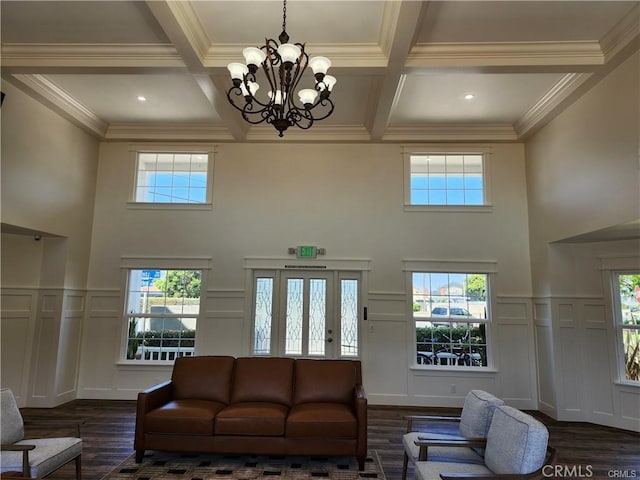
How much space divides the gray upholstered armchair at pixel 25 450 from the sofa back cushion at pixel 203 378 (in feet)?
4.01

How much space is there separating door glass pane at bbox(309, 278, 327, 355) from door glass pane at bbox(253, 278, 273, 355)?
25.2 inches

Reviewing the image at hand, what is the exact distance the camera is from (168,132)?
618 cm

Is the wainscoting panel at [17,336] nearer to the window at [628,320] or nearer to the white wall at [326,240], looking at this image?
the white wall at [326,240]

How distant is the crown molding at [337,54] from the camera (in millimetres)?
4066

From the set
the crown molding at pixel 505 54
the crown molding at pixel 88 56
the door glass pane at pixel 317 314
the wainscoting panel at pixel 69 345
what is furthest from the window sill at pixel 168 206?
the crown molding at pixel 505 54

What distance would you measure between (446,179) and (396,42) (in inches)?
120

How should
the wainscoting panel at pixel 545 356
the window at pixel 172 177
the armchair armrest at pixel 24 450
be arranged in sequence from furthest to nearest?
the window at pixel 172 177 → the wainscoting panel at pixel 545 356 → the armchair armrest at pixel 24 450

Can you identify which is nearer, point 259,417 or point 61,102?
point 259,417

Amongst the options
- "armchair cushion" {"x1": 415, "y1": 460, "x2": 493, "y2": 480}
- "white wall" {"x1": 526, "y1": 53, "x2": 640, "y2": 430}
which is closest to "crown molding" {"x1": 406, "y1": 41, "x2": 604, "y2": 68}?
"white wall" {"x1": 526, "y1": 53, "x2": 640, "y2": 430}

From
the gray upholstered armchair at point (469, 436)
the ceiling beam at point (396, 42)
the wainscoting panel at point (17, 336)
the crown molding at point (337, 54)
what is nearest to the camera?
the gray upholstered armchair at point (469, 436)

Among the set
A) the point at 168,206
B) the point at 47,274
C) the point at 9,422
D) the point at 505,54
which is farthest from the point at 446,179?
the point at 47,274

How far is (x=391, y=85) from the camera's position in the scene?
177 inches

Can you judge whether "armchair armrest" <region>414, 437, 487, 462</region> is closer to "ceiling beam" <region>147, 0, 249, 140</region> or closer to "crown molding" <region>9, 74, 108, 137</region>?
"ceiling beam" <region>147, 0, 249, 140</region>

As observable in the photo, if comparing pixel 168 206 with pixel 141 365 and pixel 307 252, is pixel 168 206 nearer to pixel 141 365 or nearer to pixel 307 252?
pixel 307 252
